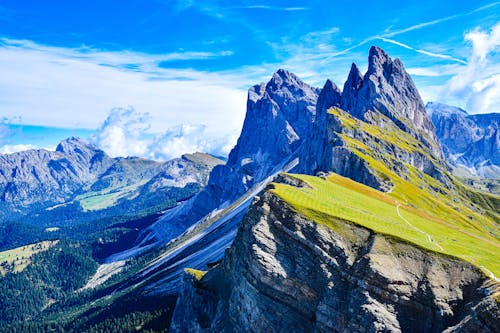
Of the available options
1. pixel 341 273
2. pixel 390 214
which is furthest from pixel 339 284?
pixel 390 214

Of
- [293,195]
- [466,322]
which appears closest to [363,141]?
[293,195]

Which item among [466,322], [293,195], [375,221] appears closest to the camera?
[466,322]

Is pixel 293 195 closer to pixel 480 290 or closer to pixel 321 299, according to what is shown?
pixel 321 299

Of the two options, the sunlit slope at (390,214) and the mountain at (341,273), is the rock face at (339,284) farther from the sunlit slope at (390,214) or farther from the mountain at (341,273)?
the sunlit slope at (390,214)

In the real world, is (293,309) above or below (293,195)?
below

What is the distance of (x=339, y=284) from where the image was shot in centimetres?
4738

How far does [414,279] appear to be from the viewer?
4488cm

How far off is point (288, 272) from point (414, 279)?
53.3 feet

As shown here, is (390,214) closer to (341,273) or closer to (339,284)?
(341,273)

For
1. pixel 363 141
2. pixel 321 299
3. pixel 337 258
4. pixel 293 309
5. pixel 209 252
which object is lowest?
pixel 209 252

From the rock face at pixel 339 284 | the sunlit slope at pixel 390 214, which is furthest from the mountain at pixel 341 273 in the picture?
the sunlit slope at pixel 390 214

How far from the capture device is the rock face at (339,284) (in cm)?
4231

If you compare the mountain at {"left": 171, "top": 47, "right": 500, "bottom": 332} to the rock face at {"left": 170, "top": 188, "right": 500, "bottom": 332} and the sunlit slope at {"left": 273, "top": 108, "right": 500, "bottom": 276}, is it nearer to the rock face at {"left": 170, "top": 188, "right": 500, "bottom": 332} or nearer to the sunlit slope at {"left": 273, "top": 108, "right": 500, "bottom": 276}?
the rock face at {"left": 170, "top": 188, "right": 500, "bottom": 332}

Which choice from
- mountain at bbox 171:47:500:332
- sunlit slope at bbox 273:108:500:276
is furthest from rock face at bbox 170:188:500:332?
sunlit slope at bbox 273:108:500:276
